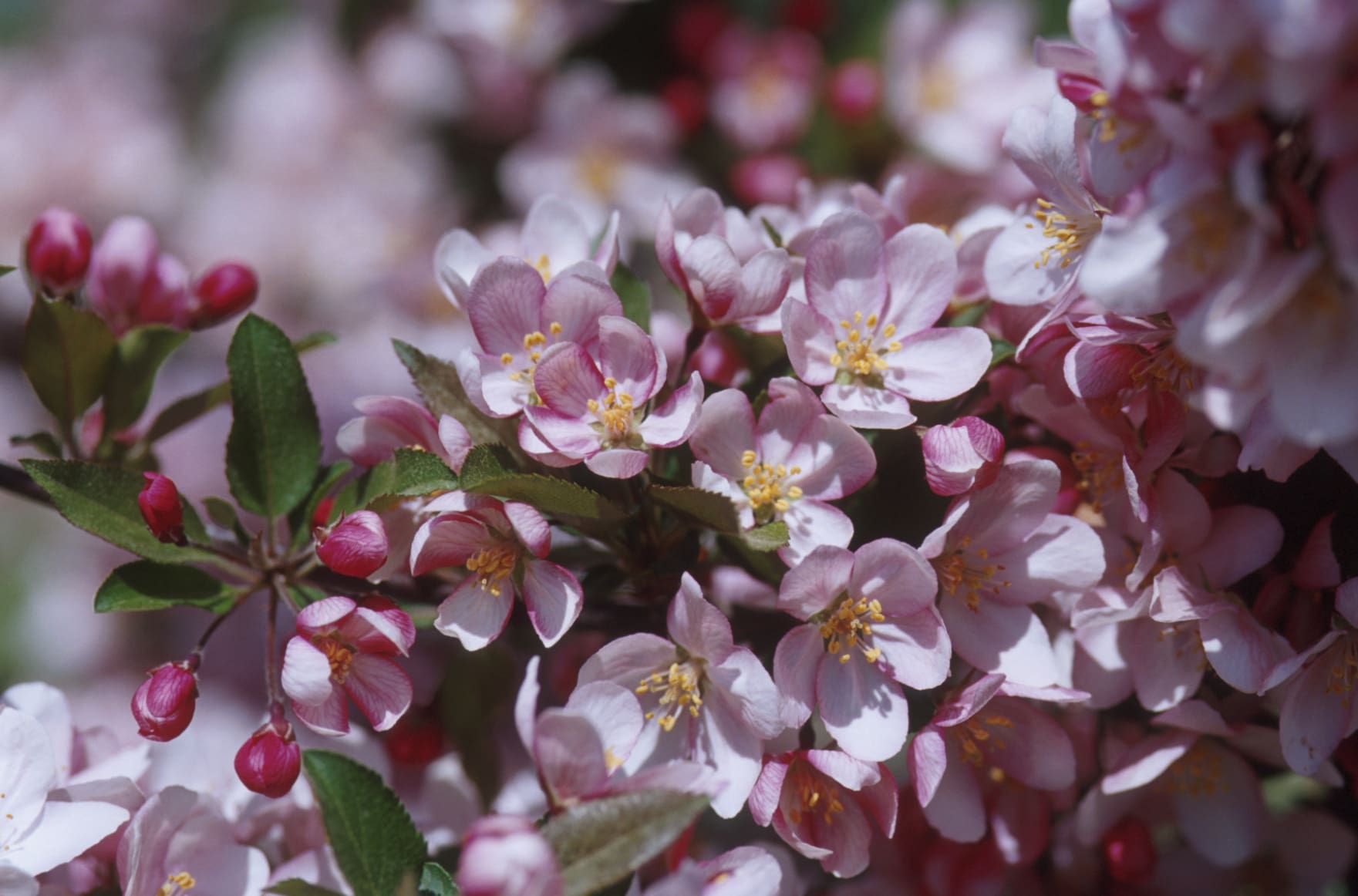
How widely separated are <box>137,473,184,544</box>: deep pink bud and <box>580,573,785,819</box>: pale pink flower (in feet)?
1.38

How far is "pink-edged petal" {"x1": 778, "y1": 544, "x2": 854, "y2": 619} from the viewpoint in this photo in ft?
3.25

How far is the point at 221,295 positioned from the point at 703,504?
0.75 meters

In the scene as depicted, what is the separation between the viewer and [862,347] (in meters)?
1.14

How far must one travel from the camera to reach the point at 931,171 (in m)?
2.01

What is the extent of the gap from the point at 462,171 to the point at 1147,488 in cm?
204

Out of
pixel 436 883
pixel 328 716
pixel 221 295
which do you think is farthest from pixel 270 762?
pixel 221 295

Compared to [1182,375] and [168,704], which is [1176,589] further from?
[168,704]

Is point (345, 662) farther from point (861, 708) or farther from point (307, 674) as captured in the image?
point (861, 708)

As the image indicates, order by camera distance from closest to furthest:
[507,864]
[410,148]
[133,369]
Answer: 1. [507,864]
2. [133,369]
3. [410,148]

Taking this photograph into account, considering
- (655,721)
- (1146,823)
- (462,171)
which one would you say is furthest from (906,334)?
(462,171)

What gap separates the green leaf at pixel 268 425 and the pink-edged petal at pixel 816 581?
540mm

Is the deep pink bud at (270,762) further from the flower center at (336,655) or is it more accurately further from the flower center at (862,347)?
the flower center at (862,347)

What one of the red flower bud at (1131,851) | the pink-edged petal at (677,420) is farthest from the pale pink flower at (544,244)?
the red flower bud at (1131,851)

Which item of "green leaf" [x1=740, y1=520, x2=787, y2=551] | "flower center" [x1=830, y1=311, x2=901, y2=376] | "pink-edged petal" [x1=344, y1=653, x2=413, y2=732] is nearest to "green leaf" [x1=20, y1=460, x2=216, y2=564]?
"pink-edged petal" [x1=344, y1=653, x2=413, y2=732]
